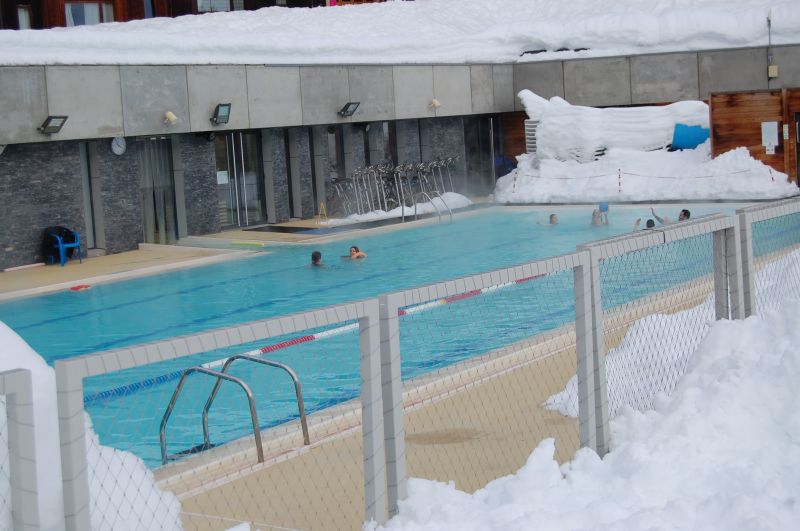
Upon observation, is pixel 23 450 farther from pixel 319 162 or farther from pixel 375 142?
pixel 375 142

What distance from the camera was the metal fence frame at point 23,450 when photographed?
3.69 meters

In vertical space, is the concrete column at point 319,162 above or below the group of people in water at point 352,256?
above

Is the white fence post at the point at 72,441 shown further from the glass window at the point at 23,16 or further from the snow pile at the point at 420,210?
the glass window at the point at 23,16

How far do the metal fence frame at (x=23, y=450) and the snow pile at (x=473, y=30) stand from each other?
20133 millimetres

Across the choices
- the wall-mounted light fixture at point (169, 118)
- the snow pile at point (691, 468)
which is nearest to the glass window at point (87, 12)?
the wall-mounted light fixture at point (169, 118)

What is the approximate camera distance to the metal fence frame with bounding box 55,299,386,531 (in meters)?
3.80

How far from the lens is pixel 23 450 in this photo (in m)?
3.70

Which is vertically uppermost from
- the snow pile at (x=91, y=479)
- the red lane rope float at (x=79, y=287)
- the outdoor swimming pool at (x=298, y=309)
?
the snow pile at (x=91, y=479)

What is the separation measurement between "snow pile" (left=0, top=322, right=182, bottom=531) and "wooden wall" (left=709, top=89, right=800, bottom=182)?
2302 cm

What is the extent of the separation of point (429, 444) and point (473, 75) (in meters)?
24.0

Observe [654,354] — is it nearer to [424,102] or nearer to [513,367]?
[513,367]

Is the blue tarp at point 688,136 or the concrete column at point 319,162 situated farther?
the blue tarp at point 688,136

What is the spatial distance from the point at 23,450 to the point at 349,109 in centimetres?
2299

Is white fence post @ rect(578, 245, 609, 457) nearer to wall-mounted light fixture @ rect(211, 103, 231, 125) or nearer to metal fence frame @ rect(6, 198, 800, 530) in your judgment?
metal fence frame @ rect(6, 198, 800, 530)
